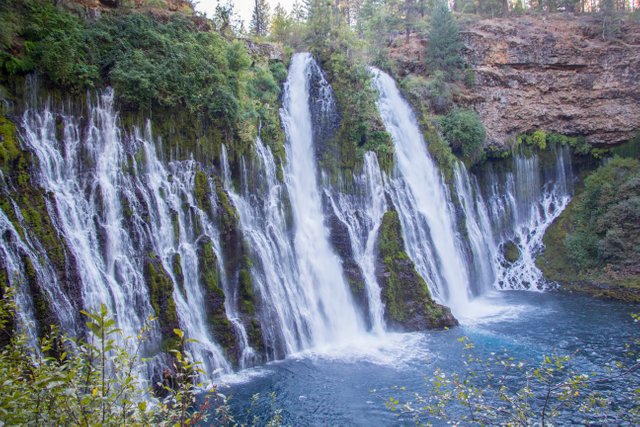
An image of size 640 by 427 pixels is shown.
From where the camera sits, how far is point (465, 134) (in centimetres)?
2644

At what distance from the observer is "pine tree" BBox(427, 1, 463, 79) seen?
99.6ft

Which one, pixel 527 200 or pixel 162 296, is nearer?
pixel 162 296

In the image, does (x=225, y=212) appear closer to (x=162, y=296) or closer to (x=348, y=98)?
(x=162, y=296)

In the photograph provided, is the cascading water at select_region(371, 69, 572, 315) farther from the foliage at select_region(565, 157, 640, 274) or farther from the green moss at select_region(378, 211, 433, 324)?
the foliage at select_region(565, 157, 640, 274)

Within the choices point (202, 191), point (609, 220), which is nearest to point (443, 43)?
point (609, 220)

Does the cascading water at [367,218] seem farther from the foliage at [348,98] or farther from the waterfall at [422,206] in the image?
the waterfall at [422,206]

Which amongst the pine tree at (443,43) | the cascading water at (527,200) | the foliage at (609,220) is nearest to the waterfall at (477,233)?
the cascading water at (527,200)

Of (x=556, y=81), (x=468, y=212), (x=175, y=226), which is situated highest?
(x=556, y=81)

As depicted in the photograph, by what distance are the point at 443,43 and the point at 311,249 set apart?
64.3ft

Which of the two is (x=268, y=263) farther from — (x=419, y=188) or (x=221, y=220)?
(x=419, y=188)

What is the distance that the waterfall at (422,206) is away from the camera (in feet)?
70.2

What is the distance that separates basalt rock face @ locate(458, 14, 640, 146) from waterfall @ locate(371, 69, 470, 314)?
21.1 ft

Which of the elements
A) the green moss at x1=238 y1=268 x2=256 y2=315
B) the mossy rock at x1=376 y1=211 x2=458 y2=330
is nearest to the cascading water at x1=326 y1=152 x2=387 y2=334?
the mossy rock at x1=376 y1=211 x2=458 y2=330

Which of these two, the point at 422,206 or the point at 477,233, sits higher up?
the point at 422,206
